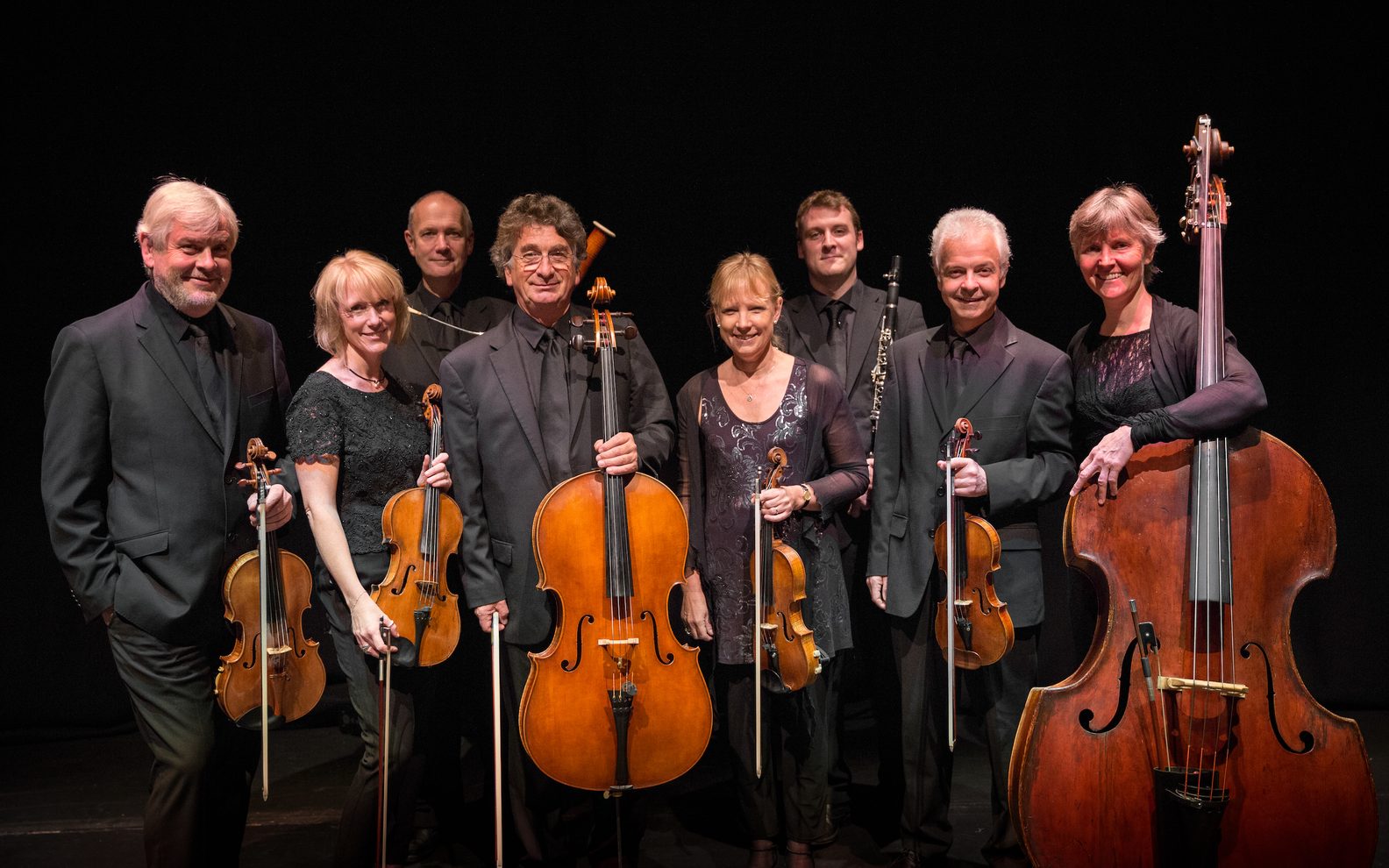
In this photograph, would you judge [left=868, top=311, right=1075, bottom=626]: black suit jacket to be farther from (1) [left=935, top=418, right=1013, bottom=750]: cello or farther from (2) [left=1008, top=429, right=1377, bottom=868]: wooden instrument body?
(2) [left=1008, top=429, right=1377, bottom=868]: wooden instrument body

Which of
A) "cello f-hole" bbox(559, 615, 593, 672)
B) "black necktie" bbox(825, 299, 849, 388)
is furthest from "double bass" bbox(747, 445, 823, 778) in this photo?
"black necktie" bbox(825, 299, 849, 388)

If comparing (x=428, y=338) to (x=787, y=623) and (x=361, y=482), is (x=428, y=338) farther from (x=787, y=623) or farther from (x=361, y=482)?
(x=787, y=623)

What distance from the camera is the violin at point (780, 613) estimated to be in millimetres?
2623

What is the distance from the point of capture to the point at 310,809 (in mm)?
3529

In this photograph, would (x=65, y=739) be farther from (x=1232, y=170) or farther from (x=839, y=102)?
(x=1232, y=170)

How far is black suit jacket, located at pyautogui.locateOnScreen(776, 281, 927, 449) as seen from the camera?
11.0 ft

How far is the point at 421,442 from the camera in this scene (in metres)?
2.77

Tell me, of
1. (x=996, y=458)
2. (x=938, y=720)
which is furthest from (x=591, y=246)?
(x=938, y=720)

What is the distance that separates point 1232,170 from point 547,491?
10.4 feet

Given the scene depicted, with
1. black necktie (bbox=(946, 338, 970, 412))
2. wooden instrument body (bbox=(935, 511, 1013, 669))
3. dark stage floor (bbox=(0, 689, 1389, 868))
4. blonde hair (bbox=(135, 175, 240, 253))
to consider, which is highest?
blonde hair (bbox=(135, 175, 240, 253))

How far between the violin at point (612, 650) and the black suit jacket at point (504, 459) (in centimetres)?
18

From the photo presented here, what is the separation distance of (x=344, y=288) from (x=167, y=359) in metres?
0.46

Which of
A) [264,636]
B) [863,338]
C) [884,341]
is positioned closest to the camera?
[264,636]

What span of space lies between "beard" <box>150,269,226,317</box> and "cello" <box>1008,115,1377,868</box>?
2.05 metres
